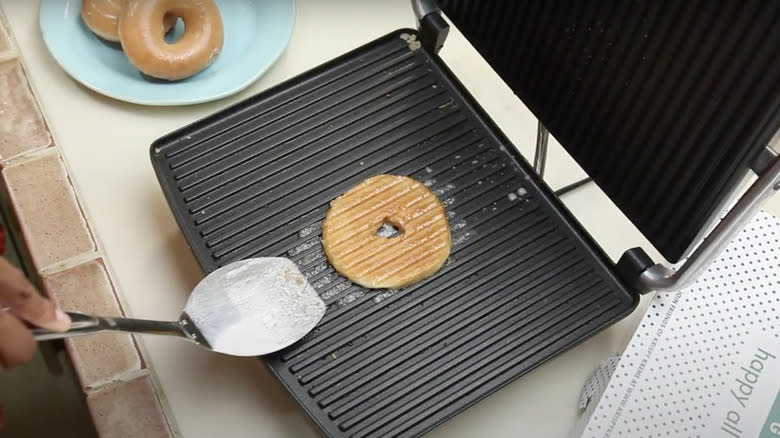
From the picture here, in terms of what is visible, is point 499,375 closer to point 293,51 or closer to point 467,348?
point 467,348

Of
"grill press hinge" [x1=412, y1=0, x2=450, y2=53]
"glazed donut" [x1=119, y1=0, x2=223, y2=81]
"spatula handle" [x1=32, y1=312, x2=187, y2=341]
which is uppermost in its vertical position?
"glazed donut" [x1=119, y1=0, x2=223, y2=81]

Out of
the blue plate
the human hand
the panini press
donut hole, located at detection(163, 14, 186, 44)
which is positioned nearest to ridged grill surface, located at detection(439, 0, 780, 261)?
the panini press

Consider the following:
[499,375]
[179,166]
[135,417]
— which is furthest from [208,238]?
[499,375]

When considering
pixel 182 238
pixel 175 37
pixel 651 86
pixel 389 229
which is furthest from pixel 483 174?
pixel 175 37

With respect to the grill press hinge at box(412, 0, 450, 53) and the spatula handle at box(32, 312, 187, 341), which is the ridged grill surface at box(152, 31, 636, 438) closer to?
the grill press hinge at box(412, 0, 450, 53)

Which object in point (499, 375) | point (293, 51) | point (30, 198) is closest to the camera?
point (499, 375)
